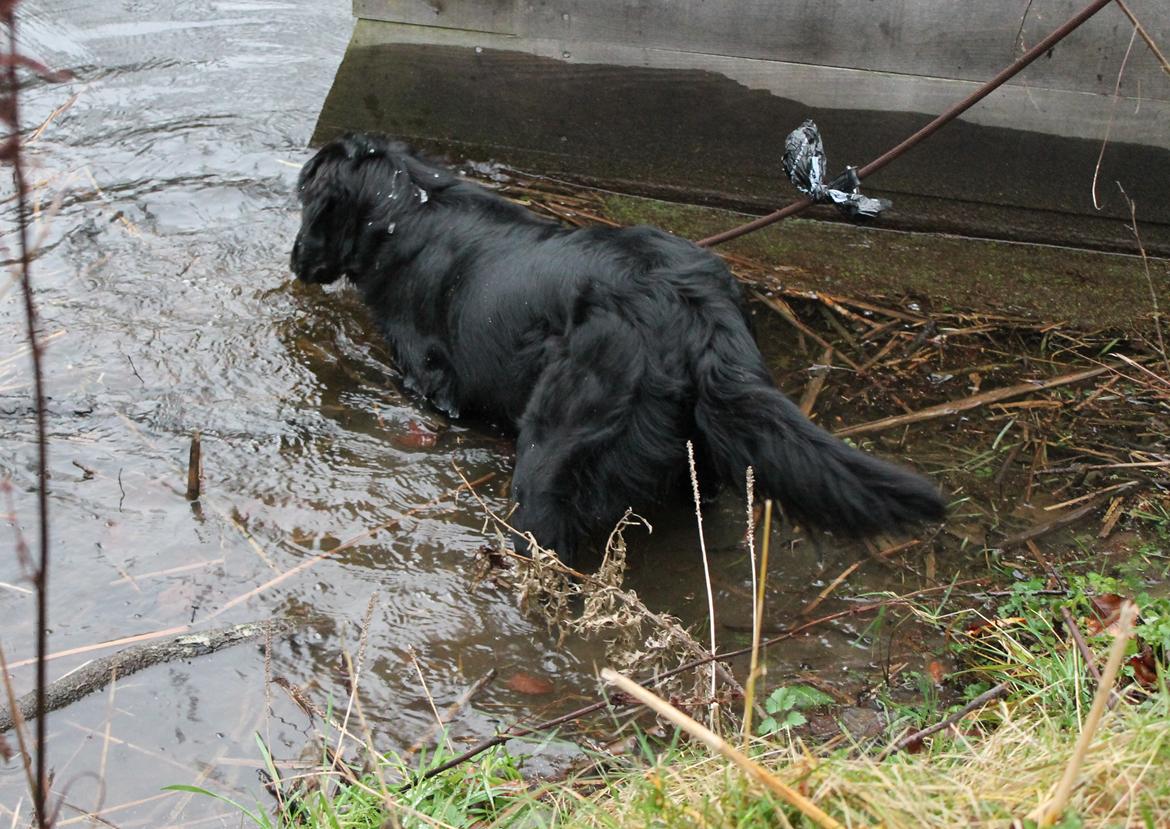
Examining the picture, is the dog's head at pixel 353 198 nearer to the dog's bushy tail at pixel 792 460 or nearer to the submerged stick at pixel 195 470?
the submerged stick at pixel 195 470

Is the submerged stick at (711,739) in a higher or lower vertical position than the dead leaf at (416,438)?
higher

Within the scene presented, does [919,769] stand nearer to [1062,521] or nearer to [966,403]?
[1062,521]

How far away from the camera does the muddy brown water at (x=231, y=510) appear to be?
3111 mm

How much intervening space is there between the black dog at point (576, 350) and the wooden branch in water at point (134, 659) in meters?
0.95

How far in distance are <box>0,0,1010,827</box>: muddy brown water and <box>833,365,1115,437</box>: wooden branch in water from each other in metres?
0.61

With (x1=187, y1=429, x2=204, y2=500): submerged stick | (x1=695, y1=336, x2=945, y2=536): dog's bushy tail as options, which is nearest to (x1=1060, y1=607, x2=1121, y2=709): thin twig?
(x1=695, y1=336, x2=945, y2=536): dog's bushy tail

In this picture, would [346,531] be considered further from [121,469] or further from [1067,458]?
[1067,458]

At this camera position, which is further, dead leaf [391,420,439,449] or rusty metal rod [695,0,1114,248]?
dead leaf [391,420,439,449]

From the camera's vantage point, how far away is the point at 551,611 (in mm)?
3588

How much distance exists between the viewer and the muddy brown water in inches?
122

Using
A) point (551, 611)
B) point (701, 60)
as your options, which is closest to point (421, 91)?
point (701, 60)

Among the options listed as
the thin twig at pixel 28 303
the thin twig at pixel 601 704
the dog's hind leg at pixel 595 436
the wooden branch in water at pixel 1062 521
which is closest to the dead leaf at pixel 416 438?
the dog's hind leg at pixel 595 436

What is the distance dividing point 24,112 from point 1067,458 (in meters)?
5.81

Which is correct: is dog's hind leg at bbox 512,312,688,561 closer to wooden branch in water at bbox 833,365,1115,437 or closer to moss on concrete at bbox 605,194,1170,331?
wooden branch in water at bbox 833,365,1115,437
